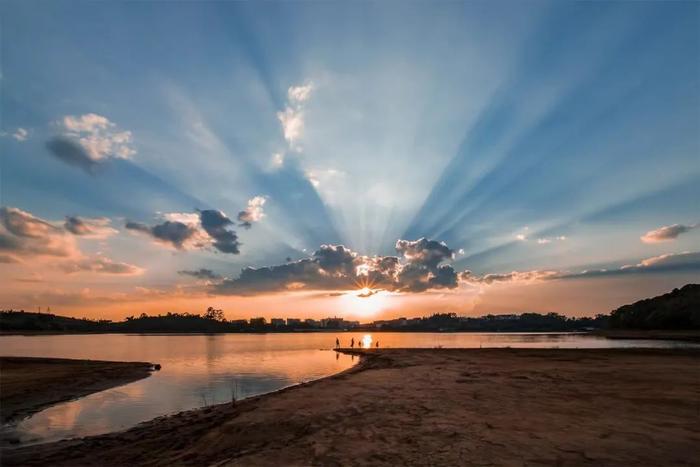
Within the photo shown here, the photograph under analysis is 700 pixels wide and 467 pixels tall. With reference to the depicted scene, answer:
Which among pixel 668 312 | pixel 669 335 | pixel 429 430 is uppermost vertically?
pixel 668 312

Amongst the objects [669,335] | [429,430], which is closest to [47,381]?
[429,430]

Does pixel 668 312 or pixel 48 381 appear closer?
pixel 48 381

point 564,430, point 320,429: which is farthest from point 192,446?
point 564,430

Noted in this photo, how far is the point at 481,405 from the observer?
18.3 m

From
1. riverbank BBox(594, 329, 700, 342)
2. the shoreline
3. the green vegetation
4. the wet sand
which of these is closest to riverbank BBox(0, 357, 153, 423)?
the shoreline

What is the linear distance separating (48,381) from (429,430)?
33307mm

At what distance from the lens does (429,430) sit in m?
14.1

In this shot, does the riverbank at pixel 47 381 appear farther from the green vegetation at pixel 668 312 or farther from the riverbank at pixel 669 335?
the green vegetation at pixel 668 312

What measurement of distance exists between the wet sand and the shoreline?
7.68 meters

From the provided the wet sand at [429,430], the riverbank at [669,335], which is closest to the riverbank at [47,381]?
the wet sand at [429,430]

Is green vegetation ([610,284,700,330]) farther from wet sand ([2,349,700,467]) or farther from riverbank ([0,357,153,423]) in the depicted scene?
riverbank ([0,357,153,423])

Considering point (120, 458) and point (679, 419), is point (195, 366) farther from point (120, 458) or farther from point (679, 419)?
point (679, 419)

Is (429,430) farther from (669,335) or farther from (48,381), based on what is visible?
(669,335)

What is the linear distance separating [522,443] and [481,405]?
640 centimetres
